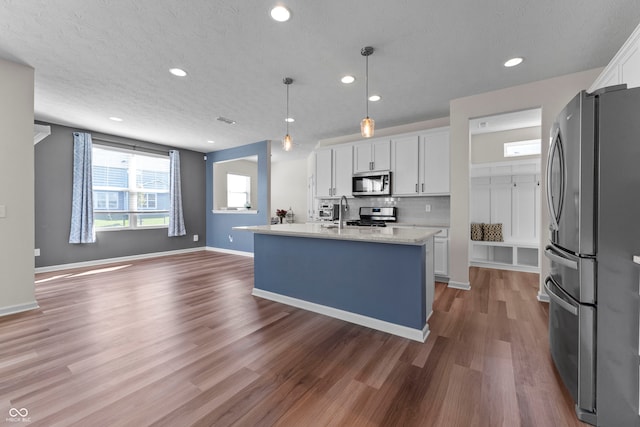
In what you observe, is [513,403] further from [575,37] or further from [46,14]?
[46,14]

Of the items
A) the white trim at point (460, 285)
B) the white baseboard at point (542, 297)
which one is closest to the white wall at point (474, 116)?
the white trim at point (460, 285)

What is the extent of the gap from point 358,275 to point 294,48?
90.1 inches

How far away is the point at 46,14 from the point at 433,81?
3.71 metres

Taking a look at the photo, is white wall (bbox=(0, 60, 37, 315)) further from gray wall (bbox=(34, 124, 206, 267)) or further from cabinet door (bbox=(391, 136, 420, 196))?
cabinet door (bbox=(391, 136, 420, 196))

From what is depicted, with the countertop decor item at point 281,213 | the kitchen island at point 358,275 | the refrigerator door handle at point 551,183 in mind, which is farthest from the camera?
the countertop decor item at point 281,213

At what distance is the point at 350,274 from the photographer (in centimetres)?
266

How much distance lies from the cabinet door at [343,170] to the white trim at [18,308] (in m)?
4.57

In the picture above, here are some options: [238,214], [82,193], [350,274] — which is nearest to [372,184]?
[350,274]

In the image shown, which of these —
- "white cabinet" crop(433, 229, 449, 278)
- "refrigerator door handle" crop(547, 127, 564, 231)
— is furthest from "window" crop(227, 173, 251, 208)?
"refrigerator door handle" crop(547, 127, 564, 231)

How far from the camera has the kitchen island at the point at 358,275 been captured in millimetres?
2301

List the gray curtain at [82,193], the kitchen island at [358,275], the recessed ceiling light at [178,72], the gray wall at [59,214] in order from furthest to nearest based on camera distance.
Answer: the gray curtain at [82,193]
the gray wall at [59,214]
the recessed ceiling light at [178,72]
the kitchen island at [358,275]

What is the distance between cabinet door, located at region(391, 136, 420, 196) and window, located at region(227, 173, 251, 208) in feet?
17.5

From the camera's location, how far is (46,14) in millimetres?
2049

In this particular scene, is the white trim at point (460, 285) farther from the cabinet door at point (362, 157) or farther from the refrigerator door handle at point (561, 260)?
the cabinet door at point (362, 157)
